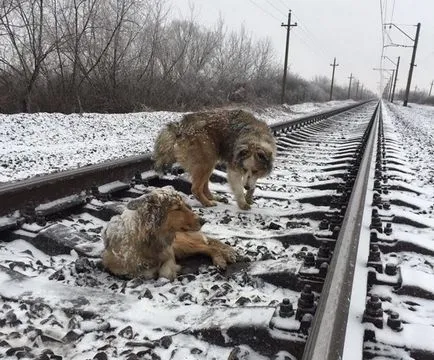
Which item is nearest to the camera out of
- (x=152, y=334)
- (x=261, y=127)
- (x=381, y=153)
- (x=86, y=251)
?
(x=152, y=334)

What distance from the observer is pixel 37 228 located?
3826 mm

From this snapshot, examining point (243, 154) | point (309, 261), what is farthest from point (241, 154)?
point (309, 261)

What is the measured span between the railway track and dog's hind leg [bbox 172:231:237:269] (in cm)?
9

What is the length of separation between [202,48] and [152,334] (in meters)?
33.5

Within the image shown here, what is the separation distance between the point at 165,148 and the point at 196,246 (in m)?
2.53

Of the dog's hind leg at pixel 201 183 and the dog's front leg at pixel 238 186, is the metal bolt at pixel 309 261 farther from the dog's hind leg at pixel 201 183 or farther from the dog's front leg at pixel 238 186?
the dog's hind leg at pixel 201 183

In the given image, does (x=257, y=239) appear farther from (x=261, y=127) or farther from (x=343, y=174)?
(x=343, y=174)

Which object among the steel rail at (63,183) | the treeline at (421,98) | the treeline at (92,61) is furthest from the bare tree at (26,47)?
the treeline at (421,98)

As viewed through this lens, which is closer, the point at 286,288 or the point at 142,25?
the point at 286,288

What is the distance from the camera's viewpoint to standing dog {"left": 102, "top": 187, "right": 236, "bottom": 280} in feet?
10.9

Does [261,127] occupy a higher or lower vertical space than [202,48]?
lower

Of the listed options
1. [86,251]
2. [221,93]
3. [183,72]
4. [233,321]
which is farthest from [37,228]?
[221,93]

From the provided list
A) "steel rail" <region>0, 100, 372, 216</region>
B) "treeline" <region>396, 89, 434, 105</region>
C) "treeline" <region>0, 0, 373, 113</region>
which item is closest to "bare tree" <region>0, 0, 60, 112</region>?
"treeline" <region>0, 0, 373, 113</region>

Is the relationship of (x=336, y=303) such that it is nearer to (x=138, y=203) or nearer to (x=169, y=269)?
(x=169, y=269)
